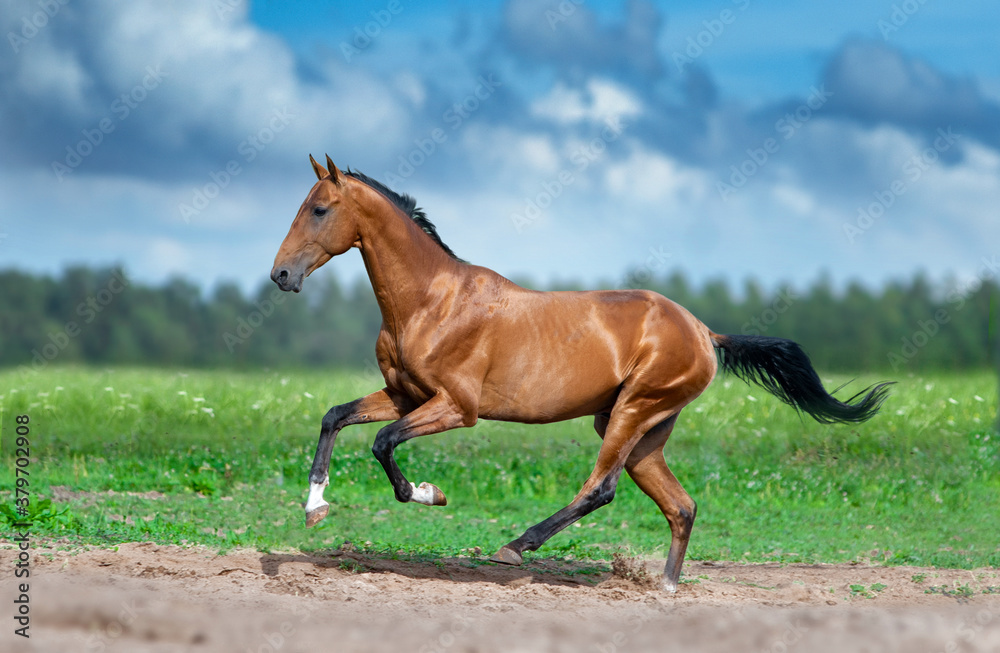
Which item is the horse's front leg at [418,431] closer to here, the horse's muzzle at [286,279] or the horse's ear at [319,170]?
the horse's muzzle at [286,279]

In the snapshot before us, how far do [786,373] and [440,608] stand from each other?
340 cm

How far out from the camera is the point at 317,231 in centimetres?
580

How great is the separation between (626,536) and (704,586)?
228cm

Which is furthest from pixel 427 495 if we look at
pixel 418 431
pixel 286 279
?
pixel 286 279

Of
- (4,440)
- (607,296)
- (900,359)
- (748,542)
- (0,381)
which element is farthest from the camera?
(900,359)

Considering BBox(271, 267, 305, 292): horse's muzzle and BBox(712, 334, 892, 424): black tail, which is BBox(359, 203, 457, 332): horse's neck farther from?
BBox(712, 334, 892, 424): black tail

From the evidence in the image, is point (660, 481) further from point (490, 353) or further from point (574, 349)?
point (490, 353)

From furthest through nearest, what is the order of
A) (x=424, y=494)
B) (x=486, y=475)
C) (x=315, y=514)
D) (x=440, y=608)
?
(x=486, y=475)
(x=424, y=494)
(x=315, y=514)
(x=440, y=608)

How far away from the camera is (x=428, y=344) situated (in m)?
5.94

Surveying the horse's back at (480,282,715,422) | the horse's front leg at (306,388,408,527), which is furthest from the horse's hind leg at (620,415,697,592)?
the horse's front leg at (306,388,408,527)

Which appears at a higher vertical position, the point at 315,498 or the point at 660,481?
the point at 660,481

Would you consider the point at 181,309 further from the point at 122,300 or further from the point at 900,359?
the point at 900,359

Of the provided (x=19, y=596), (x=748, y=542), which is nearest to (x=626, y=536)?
(x=748, y=542)

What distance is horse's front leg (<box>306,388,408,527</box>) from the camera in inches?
223
